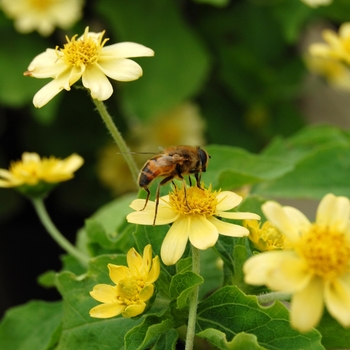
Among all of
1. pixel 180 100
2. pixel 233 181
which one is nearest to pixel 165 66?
pixel 180 100

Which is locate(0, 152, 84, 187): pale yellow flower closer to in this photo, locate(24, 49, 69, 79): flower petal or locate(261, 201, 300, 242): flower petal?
locate(24, 49, 69, 79): flower petal

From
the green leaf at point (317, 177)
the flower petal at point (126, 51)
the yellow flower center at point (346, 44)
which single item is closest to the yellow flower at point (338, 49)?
the yellow flower center at point (346, 44)

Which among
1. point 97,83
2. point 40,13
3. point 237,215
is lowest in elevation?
point 237,215

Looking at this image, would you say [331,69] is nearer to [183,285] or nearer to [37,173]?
[37,173]

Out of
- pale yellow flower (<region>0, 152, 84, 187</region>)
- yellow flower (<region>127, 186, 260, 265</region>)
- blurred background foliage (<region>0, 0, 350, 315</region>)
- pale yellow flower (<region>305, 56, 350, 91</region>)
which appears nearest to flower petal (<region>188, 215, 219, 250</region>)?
yellow flower (<region>127, 186, 260, 265</region>)

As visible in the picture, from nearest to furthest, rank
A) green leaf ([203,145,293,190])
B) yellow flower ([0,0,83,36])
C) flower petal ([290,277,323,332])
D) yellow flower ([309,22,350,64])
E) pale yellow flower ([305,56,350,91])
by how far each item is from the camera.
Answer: flower petal ([290,277,323,332]), green leaf ([203,145,293,190]), yellow flower ([309,22,350,64]), yellow flower ([0,0,83,36]), pale yellow flower ([305,56,350,91])

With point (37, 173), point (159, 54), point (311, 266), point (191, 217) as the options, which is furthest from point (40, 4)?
point (311, 266)
